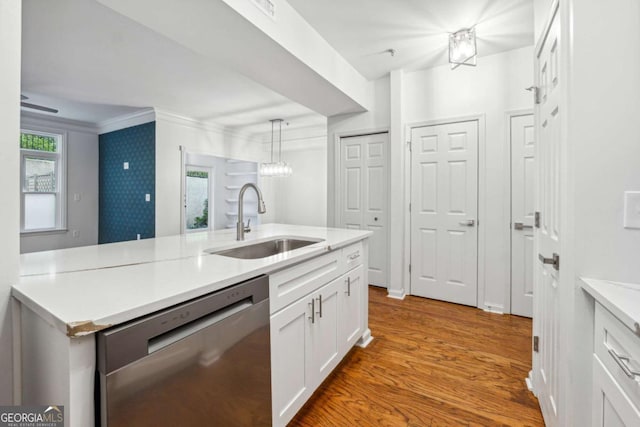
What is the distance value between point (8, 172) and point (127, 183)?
5.07 m

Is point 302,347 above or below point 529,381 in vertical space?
above

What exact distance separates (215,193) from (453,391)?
6476mm

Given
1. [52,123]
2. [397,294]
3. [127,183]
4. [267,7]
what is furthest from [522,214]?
[52,123]

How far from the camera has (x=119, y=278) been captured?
1010 mm

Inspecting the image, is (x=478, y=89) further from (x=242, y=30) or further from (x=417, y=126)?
(x=242, y=30)

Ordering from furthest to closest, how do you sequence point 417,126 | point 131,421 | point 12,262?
point 417,126 → point 12,262 → point 131,421

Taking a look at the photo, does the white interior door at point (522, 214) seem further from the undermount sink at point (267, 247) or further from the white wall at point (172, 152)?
the white wall at point (172, 152)

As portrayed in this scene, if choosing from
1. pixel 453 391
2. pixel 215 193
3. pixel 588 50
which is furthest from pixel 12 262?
pixel 215 193

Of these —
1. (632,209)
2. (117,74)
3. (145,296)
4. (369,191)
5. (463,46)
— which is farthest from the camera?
(369,191)

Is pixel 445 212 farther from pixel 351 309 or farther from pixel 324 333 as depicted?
pixel 324 333

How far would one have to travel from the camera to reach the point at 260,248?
2.08m

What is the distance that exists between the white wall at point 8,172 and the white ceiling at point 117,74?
1.82m

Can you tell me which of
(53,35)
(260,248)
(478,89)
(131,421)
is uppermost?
(53,35)

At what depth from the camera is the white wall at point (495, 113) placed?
290 centimetres
